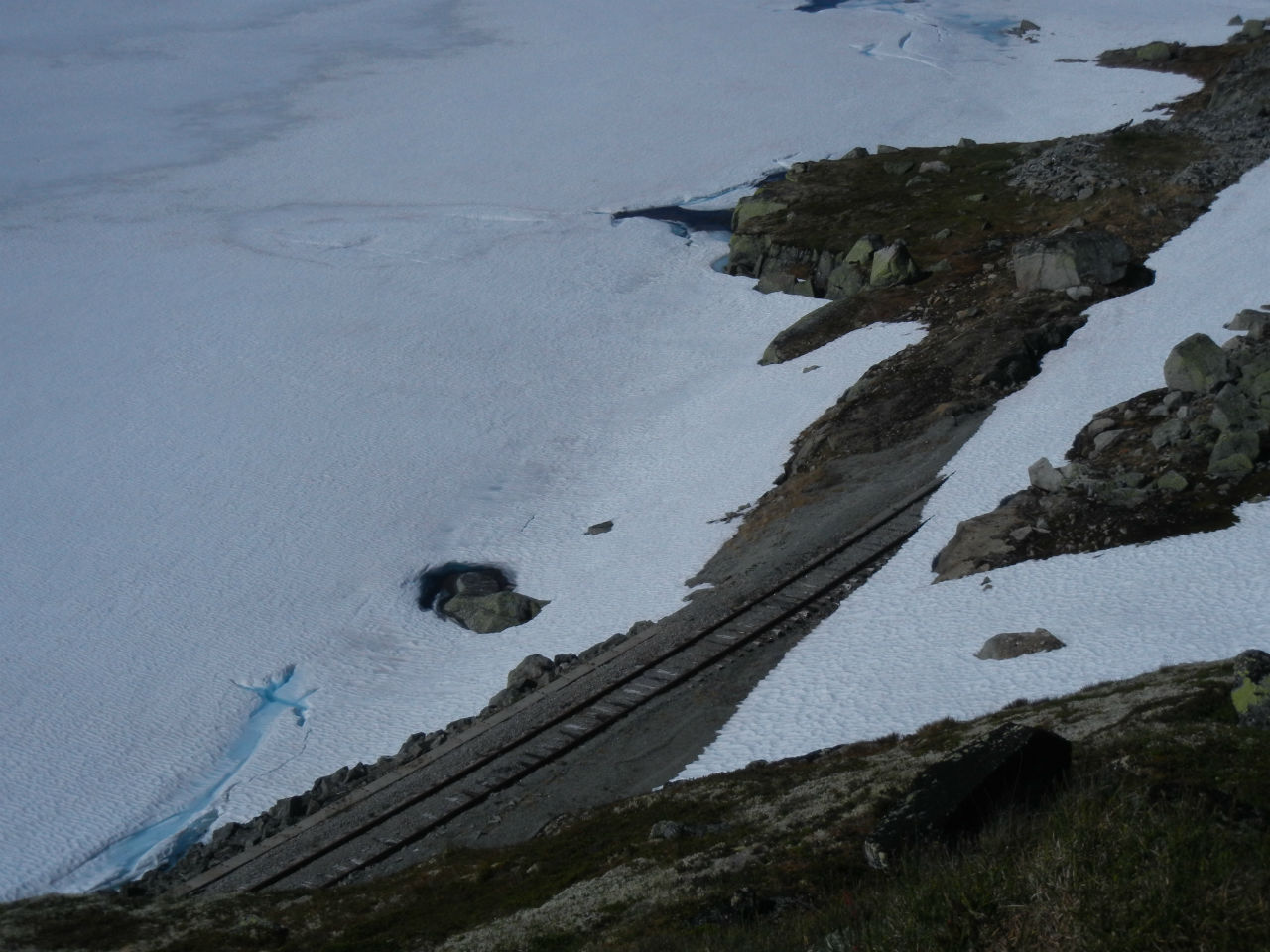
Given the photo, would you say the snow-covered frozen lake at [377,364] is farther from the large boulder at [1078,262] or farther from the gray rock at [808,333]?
the large boulder at [1078,262]

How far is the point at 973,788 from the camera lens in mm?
10805

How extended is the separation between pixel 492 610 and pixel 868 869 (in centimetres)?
2144

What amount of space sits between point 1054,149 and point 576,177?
2736cm

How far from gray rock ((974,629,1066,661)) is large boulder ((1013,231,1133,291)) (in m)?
21.3

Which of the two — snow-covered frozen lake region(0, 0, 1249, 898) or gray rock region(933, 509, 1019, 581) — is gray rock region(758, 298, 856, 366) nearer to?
snow-covered frozen lake region(0, 0, 1249, 898)

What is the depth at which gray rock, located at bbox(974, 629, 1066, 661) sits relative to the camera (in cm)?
2055

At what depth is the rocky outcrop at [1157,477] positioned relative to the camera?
24438mm

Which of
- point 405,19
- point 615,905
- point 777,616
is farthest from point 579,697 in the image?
point 405,19

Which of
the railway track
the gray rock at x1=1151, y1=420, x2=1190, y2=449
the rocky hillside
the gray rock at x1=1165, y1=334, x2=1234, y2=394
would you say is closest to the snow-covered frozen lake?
the railway track

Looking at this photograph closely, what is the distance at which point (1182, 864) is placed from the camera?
7656 mm

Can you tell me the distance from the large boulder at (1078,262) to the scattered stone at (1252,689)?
2645 centimetres

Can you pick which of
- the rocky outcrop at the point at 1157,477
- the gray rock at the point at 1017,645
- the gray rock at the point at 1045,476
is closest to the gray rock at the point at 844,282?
the rocky outcrop at the point at 1157,477

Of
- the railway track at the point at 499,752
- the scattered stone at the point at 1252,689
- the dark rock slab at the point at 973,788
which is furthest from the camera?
the railway track at the point at 499,752

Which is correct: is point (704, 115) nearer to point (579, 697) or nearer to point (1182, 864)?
point (579, 697)
